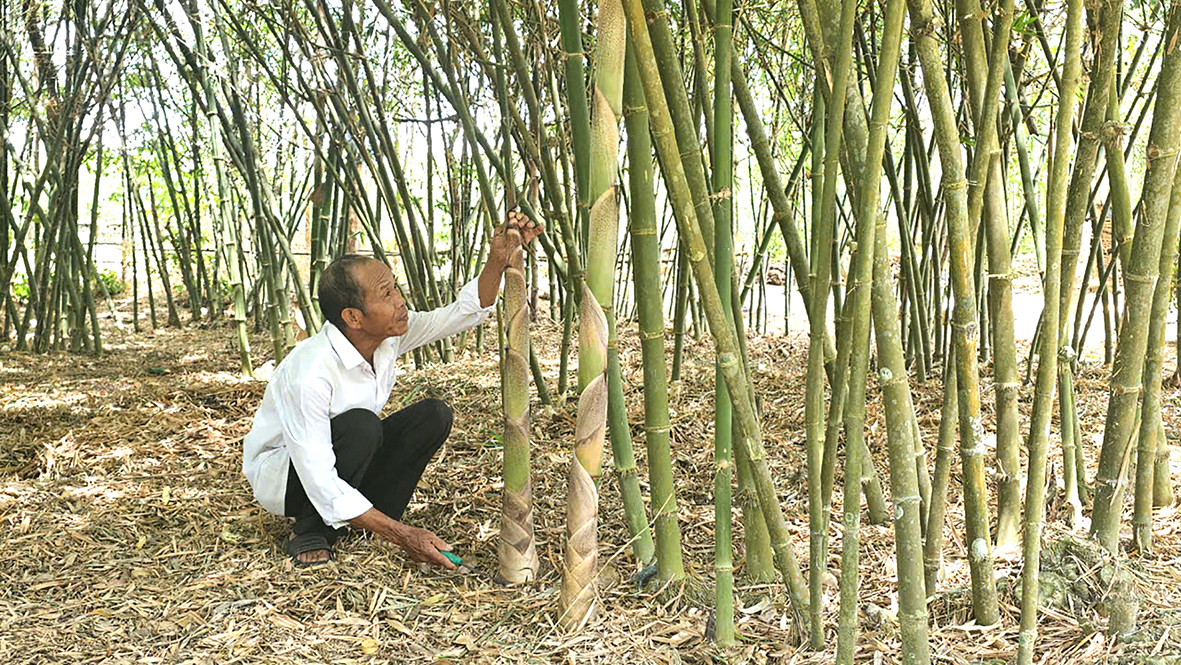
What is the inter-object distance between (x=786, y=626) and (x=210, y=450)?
1.88m

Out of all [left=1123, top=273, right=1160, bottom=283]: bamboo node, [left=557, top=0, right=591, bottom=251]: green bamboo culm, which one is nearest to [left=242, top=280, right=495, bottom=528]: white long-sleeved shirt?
[left=557, top=0, right=591, bottom=251]: green bamboo culm

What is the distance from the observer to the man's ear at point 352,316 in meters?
1.96

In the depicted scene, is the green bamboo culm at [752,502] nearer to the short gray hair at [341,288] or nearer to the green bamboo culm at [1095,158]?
the green bamboo culm at [1095,158]

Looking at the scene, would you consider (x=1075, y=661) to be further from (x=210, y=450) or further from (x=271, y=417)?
(x=210, y=450)

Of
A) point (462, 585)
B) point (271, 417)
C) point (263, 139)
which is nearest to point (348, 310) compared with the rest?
point (271, 417)

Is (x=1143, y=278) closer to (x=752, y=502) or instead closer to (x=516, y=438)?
(x=752, y=502)

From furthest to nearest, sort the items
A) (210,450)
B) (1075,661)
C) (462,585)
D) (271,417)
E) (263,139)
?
(263,139), (210,450), (271,417), (462,585), (1075,661)

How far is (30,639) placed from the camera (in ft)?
5.54

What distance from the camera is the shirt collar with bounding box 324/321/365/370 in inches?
78.0

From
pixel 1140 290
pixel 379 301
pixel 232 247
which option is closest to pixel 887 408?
pixel 1140 290

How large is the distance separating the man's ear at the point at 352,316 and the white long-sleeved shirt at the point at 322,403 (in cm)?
3

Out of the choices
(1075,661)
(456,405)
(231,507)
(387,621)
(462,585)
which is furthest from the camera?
(456,405)

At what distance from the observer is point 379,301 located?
1.95 meters

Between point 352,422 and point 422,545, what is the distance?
30 cm
